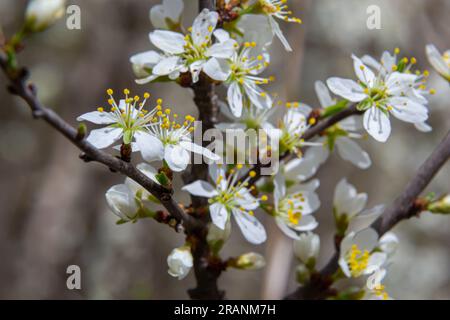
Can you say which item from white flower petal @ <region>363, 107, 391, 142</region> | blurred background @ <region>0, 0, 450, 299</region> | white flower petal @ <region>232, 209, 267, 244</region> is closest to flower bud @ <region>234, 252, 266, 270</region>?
white flower petal @ <region>232, 209, 267, 244</region>

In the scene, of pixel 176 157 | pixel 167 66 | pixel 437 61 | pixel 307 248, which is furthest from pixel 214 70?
pixel 437 61

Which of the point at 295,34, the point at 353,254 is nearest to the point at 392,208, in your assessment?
the point at 353,254

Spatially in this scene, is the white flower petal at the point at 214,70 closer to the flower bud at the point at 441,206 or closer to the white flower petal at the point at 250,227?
the white flower petal at the point at 250,227

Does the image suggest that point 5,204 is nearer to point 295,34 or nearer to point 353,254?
point 295,34

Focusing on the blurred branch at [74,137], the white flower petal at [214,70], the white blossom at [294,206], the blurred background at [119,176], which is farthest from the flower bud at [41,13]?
the blurred background at [119,176]

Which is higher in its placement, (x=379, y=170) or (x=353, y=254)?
(x=379, y=170)

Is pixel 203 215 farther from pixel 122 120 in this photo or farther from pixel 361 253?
pixel 361 253

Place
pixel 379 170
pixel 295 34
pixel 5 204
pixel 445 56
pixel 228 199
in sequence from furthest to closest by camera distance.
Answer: pixel 379 170, pixel 5 204, pixel 295 34, pixel 445 56, pixel 228 199
